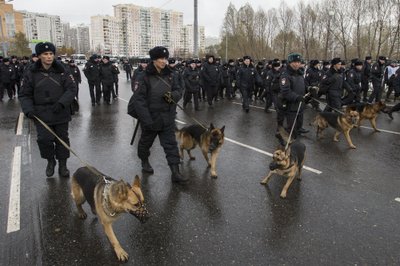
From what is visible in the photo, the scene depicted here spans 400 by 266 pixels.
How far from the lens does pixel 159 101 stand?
16.4 feet

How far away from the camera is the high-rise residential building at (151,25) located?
245 feet

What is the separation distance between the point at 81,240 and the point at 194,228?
1246 mm

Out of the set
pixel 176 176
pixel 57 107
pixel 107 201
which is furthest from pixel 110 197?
pixel 57 107

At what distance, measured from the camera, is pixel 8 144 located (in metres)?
7.48

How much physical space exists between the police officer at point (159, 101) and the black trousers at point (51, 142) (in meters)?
1.34

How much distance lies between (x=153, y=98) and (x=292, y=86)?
11.4ft

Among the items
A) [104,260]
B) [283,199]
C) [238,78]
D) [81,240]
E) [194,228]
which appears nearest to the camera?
[104,260]

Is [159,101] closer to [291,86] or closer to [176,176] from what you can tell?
[176,176]

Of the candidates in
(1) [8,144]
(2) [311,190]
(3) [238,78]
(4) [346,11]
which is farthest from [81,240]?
(4) [346,11]

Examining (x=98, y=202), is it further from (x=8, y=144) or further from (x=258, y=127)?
(x=258, y=127)

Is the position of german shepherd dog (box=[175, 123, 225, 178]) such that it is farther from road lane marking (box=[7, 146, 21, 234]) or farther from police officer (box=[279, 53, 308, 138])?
road lane marking (box=[7, 146, 21, 234])

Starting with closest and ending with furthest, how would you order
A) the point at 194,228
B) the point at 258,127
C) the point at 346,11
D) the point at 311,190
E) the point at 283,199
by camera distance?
1. the point at 194,228
2. the point at 283,199
3. the point at 311,190
4. the point at 258,127
5. the point at 346,11

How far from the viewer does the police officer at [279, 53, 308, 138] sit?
6.90m

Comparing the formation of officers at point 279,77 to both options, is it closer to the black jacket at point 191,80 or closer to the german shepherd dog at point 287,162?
the black jacket at point 191,80
